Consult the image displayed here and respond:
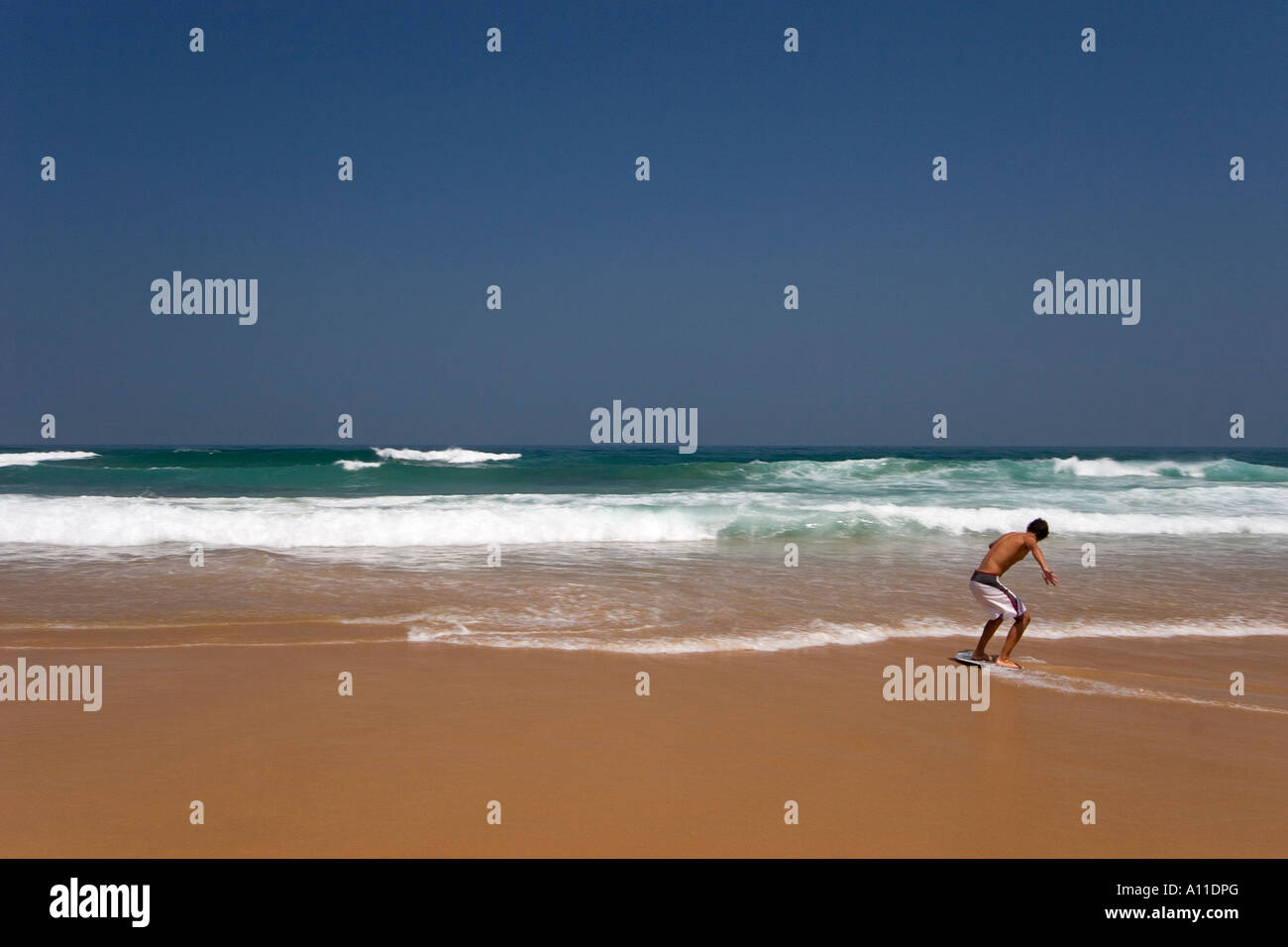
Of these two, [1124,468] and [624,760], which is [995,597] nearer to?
[624,760]

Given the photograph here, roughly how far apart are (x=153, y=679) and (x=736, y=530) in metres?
10.6

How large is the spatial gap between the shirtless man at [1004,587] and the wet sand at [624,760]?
437 mm

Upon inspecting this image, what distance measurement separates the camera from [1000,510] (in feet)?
58.4

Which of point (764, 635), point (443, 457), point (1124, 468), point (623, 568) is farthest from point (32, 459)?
point (1124, 468)

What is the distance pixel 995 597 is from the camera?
21.1 feet

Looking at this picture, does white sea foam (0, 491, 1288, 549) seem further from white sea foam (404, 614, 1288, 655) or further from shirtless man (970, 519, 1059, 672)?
shirtless man (970, 519, 1059, 672)

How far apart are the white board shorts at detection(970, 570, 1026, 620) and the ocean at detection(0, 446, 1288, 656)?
31.1 inches

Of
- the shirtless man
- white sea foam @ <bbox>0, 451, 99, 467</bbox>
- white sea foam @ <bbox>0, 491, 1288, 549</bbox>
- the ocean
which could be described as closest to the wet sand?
the shirtless man

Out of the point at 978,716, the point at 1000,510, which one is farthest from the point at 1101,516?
the point at 978,716

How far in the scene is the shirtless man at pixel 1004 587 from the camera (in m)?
6.34

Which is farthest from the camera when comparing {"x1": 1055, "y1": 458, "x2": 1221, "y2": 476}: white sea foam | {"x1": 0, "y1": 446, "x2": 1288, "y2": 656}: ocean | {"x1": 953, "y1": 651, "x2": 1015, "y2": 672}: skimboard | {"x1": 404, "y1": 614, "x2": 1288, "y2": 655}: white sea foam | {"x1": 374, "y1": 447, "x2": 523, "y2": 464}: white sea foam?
{"x1": 374, "y1": 447, "x2": 523, "y2": 464}: white sea foam

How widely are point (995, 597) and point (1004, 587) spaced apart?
0.12 m

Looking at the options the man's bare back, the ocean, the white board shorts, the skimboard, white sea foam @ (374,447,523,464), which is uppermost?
white sea foam @ (374,447,523,464)

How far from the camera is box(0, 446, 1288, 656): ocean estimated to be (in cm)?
745
